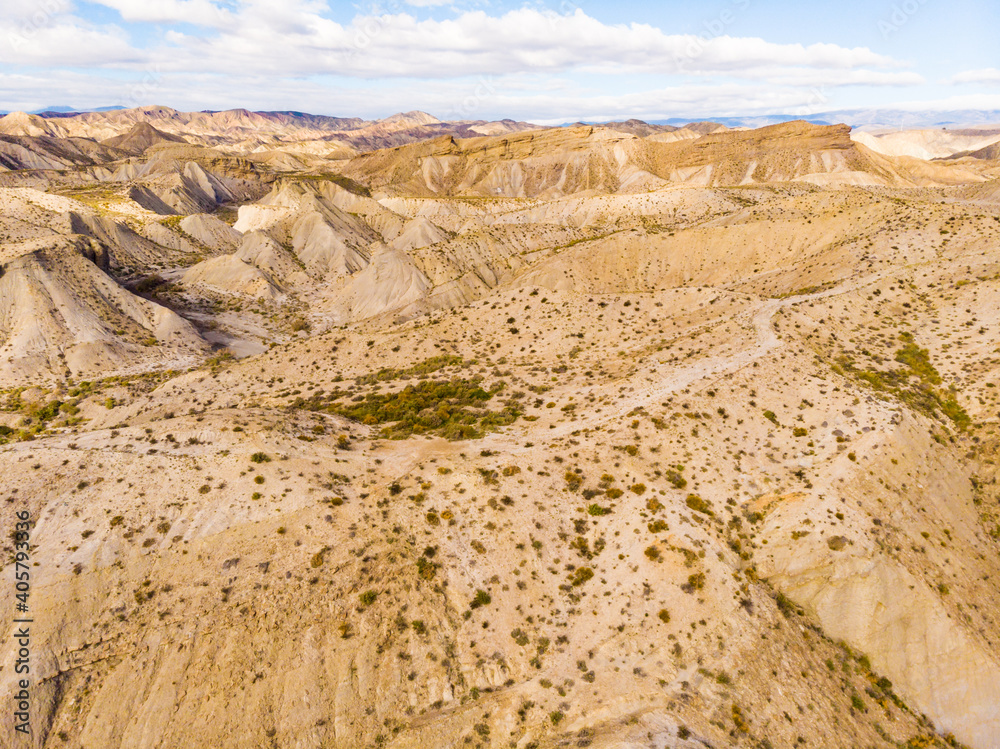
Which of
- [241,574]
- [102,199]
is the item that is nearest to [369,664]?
[241,574]

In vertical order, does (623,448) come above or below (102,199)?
below

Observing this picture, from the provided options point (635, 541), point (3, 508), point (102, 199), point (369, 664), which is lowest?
point (369, 664)

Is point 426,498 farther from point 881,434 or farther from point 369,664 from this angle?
point 881,434

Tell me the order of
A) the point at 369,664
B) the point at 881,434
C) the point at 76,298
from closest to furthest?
the point at 369,664 < the point at 881,434 < the point at 76,298

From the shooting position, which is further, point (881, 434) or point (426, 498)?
point (881, 434)

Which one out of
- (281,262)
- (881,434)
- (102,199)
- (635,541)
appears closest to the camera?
(635,541)

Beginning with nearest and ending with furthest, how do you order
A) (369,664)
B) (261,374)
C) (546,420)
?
(369,664), (546,420), (261,374)

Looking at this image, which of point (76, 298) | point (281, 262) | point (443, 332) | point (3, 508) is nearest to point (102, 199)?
point (281, 262)

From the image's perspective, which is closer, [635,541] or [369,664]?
[369,664]

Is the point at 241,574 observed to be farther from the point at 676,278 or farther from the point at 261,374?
the point at 676,278
